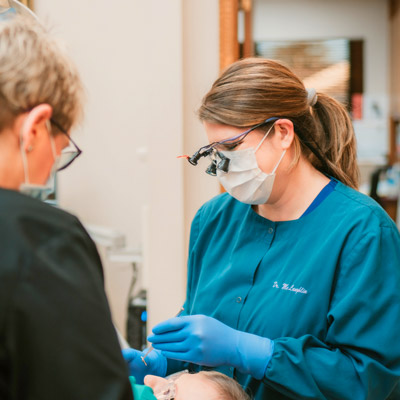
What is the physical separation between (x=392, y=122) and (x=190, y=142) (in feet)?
16.6

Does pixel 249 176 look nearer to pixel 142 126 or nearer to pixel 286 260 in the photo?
pixel 286 260

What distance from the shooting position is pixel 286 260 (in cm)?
126

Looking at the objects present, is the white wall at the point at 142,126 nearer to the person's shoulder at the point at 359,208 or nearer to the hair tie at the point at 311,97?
the hair tie at the point at 311,97

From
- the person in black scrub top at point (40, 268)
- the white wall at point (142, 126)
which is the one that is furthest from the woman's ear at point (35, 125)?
the white wall at point (142, 126)

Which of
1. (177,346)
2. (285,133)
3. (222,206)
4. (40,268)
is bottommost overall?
(177,346)

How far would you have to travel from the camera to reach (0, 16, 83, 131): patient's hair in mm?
698

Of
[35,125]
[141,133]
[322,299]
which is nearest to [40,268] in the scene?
[35,125]

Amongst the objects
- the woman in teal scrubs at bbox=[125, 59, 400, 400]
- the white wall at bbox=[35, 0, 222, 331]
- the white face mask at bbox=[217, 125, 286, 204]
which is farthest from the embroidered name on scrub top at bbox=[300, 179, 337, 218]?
the white wall at bbox=[35, 0, 222, 331]

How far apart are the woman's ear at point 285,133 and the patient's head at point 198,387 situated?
2.00ft

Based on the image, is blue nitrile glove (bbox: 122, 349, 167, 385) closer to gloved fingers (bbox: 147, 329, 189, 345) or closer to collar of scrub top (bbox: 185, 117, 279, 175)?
gloved fingers (bbox: 147, 329, 189, 345)

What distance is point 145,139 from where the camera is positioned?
2.70 metres

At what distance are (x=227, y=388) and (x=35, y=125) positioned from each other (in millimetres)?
851

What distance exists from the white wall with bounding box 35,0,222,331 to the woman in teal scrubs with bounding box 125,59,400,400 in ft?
2.13

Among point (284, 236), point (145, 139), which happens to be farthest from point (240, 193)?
point (145, 139)
